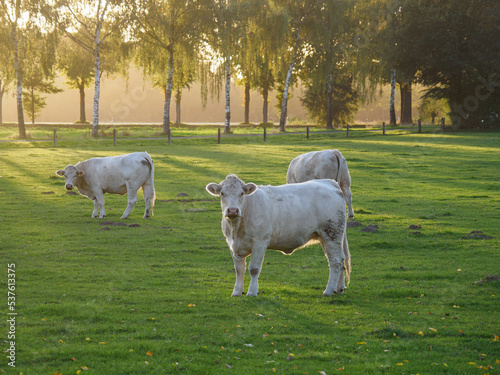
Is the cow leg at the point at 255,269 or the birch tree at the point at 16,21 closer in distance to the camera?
the cow leg at the point at 255,269

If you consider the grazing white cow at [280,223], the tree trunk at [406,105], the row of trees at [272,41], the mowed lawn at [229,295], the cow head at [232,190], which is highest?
the row of trees at [272,41]

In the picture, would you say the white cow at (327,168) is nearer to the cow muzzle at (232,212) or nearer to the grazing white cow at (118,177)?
the grazing white cow at (118,177)

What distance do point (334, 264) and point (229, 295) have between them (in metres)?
1.72

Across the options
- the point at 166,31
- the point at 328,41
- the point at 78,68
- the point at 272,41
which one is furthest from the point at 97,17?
the point at 78,68

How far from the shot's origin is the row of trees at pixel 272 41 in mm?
46438

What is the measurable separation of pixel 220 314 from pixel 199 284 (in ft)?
5.66

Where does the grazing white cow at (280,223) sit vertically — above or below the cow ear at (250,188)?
below

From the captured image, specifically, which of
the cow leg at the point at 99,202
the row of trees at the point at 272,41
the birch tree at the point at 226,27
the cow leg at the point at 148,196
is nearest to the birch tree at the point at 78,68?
the row of trees at the point at 272,41

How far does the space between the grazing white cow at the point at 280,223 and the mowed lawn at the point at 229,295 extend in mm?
546

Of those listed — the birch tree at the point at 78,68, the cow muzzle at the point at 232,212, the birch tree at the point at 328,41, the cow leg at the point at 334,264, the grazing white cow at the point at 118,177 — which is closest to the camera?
the cow muzzle at the point at 232,212

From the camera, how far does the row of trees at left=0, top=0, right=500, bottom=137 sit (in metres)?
46.4

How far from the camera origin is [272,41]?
5203cm

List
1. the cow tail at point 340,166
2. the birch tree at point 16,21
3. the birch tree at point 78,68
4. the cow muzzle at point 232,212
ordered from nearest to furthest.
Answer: the cow muzzle at point 232,212 < the cow tail at point 340,166 < the birch tree at point 16,21 < the birch tree at point 78,68

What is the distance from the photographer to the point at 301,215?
29.0ft
